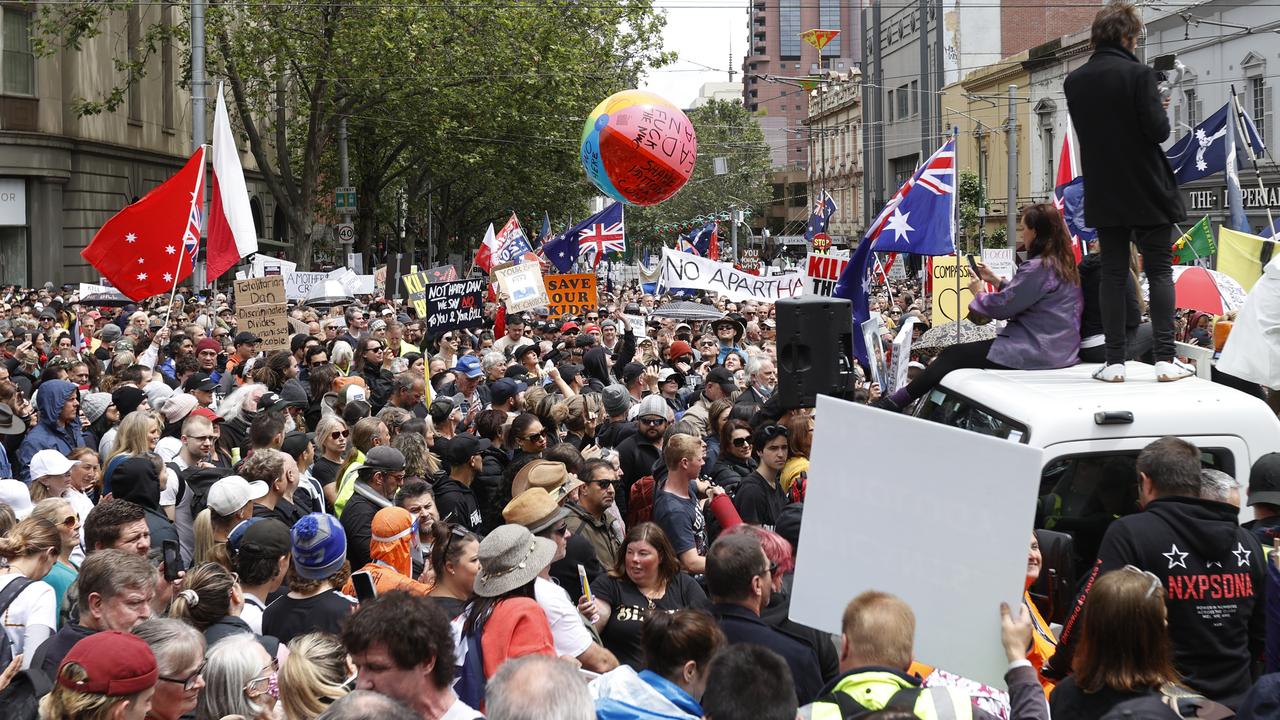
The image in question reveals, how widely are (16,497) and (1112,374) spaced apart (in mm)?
5276

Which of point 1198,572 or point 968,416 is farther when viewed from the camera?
point 968,416

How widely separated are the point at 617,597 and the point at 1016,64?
52331mm

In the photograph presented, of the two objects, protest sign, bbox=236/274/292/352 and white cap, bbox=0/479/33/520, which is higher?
protest sign, bbox=236/274/292/352

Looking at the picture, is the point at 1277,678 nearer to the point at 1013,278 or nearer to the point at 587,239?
the point at 1013,278

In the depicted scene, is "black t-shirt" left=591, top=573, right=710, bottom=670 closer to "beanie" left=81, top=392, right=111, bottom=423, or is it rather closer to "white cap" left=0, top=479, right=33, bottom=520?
"white cap" left=0, top=479, right=33, bottom=520

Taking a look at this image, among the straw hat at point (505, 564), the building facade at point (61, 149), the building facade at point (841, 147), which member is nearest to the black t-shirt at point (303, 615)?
the straw hat at point (505, 564)

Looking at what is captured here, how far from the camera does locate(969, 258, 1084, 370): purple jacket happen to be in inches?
267

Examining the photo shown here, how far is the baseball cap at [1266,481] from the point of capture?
5.15 meters

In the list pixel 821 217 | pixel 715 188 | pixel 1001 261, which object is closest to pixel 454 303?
pixel 1001 261

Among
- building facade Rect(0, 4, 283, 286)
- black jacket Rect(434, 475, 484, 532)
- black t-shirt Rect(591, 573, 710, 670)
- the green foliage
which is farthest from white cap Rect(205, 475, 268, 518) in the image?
the green foliage

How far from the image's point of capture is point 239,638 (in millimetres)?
4578

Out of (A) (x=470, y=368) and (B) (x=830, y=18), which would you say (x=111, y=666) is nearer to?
(A) (x=470, y=368)

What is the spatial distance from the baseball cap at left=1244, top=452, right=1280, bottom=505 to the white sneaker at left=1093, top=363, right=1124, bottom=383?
3.11 feet

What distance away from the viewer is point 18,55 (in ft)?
104
